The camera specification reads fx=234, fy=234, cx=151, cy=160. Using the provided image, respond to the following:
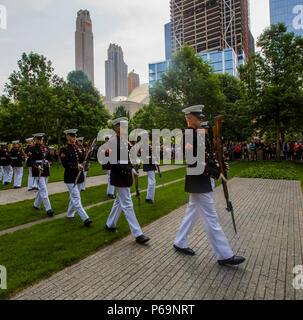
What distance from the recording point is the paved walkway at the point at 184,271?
3080 millimetres

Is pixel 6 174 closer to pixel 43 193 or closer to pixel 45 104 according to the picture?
pixel 43 193

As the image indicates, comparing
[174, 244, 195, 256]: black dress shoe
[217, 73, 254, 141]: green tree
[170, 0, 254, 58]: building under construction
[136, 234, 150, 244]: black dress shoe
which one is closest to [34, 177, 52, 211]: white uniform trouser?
[136, 234, 150, 244]: black dress shoe

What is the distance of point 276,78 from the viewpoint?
2175 cm

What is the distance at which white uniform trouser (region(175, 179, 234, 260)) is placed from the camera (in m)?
3.72

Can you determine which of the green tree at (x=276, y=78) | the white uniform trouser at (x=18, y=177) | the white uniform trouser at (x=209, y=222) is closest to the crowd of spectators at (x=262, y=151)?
the green tree at (x=276, y=78)

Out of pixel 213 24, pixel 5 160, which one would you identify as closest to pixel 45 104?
pixel 5 160

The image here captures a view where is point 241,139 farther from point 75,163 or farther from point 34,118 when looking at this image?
point 75,163

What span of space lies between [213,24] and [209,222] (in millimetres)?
134377

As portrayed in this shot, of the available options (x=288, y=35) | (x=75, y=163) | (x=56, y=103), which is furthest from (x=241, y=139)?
(x=75, y=163)

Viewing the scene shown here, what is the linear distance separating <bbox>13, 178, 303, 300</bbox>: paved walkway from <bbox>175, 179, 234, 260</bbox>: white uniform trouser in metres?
0.28

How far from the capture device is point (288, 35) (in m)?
21.6

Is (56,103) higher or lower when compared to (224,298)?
higher
